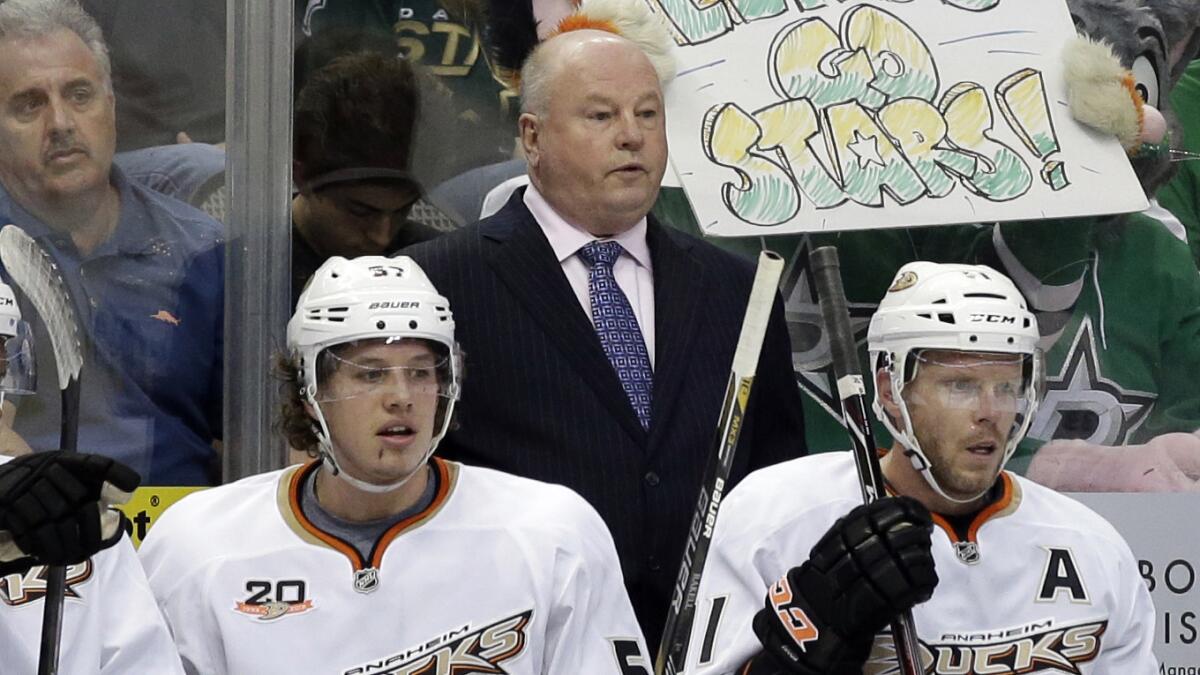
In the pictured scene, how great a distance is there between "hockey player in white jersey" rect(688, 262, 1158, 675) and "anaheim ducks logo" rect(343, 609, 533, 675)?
28 centimetres

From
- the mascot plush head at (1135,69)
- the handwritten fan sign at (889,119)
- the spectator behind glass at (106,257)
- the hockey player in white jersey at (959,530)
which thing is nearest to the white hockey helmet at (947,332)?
the hockey player in white jersey at (959,530)

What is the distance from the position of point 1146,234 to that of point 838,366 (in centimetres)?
137

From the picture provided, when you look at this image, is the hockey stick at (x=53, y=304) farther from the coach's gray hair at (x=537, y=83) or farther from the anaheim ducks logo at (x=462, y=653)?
the coach's gray hair at (x=537, y=83)

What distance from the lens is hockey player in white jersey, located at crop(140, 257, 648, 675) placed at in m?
3.08

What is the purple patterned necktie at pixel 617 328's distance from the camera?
3590 mm

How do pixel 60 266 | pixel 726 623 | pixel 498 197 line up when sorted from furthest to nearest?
pixel 498 197, pixel 60 266, pixel 726 623

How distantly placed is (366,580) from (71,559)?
50cm

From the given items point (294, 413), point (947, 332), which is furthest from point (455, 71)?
point (947, 332)

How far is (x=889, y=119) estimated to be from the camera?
431 centimetres

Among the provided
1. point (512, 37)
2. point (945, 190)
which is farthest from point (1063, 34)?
point (512, 37)

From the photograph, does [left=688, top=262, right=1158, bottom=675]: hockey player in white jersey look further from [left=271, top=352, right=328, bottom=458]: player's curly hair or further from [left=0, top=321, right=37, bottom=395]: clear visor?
[left=0, top=321, right=37, bottom=395]: clear visor

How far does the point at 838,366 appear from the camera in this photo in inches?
126

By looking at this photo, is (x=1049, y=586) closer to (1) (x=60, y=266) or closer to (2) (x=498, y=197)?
(2) (x=498, y=197)

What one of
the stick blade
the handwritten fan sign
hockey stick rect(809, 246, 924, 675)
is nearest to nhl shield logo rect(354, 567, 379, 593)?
the stick blade
